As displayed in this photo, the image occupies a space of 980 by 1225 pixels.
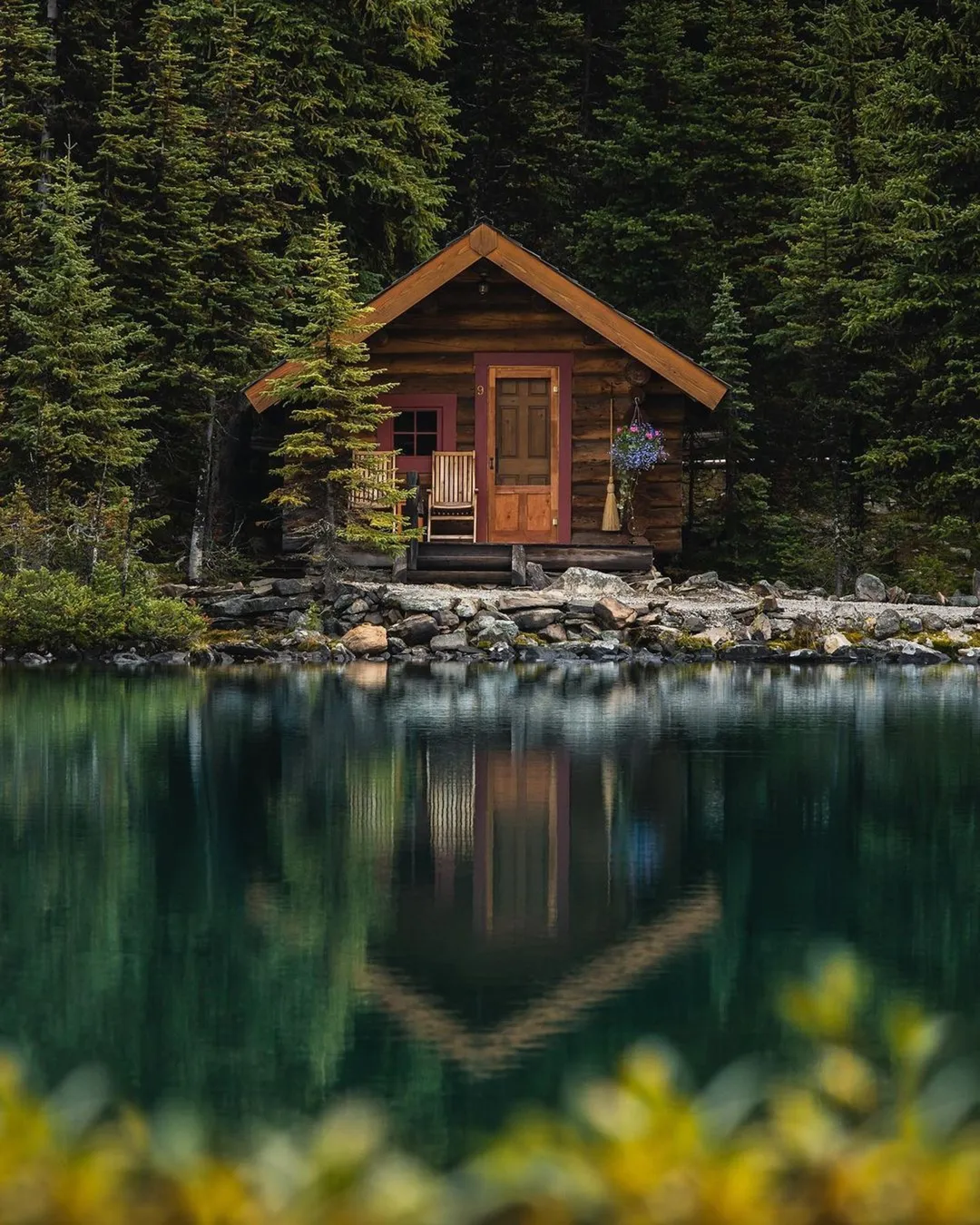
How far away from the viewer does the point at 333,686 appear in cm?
2056

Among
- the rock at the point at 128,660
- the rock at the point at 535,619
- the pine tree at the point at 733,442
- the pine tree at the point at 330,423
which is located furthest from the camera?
the pine tree at the point at 733,442

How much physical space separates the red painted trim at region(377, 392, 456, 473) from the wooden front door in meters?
0.67

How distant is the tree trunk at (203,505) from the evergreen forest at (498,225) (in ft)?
0.20

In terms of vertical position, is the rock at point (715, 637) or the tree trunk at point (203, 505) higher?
the tree trunk at point (203, 505)

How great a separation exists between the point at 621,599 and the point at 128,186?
1167cm

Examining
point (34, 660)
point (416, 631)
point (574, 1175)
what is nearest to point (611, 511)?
point (416, 631)

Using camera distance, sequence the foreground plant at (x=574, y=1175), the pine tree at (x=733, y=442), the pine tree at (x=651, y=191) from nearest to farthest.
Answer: the foreground plant at (x=574, y=1175) → the pine tree at (x=733, y=442) → the pine tree at (x=651, y=191)

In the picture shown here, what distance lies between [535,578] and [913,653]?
20.2ft

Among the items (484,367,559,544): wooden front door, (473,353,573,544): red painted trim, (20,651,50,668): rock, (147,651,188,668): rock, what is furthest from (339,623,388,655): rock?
(484,367,559,544): wooden front door

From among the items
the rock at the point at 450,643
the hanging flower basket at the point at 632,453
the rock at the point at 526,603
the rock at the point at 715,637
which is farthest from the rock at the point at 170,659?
the hanging flower basket at the point at 632,453

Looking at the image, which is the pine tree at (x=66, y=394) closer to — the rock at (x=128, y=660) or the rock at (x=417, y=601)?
the rock at (x=128, y=660)

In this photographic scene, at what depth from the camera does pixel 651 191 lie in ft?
126

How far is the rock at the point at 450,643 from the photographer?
990 inches

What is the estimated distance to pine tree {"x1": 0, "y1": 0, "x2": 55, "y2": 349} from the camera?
98.2ft
